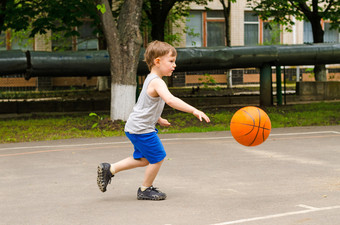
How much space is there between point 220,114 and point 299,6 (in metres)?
9.54

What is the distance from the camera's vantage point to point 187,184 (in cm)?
739

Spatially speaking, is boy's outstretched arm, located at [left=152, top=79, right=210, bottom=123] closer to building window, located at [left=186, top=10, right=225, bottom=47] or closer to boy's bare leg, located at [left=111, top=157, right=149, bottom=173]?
boy's bare leg, located at [left=111, top=157, right=149, bottom=173]

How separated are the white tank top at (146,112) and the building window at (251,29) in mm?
29185

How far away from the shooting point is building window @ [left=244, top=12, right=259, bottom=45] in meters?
34.7

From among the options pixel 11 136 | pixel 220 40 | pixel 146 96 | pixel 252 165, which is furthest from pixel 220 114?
pixel 220 40

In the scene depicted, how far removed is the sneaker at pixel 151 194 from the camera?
6.46m

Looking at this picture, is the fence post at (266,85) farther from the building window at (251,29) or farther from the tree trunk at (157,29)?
the building window at (251,29)

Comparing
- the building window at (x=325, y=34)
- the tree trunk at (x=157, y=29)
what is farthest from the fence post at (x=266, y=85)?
the building window at (x=325, y=34)

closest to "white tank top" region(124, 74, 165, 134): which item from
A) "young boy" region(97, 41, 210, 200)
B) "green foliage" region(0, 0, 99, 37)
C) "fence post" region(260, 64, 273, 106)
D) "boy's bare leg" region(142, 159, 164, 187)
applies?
"young boy" region(97, 41, 210, 200)

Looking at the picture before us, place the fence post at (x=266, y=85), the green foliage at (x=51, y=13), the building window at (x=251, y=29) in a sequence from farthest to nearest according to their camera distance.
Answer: the building window at (x=251, y=29) → the green foliage at (x=51, y=13) → the fence post at (x=266, y=85)

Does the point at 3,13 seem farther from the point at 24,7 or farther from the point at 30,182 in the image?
the point at 30,182

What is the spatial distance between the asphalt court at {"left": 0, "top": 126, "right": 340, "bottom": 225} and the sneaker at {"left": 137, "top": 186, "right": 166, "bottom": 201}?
0.27ft

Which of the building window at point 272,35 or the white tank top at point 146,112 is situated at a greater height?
the building window at point 272,35

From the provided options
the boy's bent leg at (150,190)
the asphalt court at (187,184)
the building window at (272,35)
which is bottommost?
the asphalt court at (187,184)
